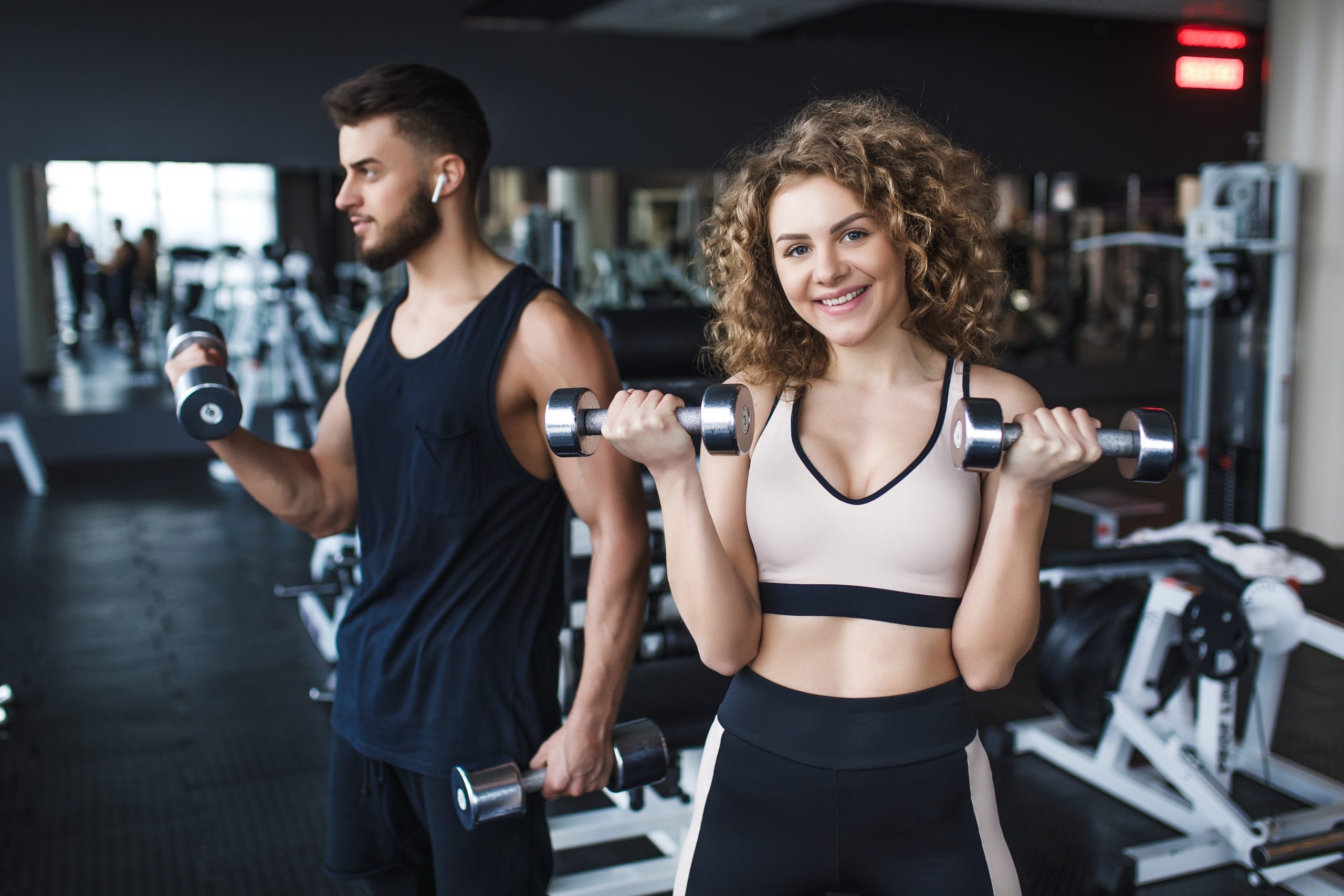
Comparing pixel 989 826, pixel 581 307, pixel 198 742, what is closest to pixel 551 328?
pixel 989 826

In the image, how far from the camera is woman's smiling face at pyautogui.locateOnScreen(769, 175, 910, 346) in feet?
3.55

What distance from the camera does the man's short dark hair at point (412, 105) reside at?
4.76 feet

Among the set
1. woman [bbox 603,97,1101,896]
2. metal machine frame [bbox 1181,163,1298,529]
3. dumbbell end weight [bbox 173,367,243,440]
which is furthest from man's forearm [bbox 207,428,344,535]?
metal machine frame [bbox 1181,163,1298,529]

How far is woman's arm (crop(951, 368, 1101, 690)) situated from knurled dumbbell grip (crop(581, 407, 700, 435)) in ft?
0.88

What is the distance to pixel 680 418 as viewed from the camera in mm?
1009

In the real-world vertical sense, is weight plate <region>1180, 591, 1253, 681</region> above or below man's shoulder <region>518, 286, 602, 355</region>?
below

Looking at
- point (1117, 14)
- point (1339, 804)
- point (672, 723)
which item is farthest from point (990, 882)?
point (1117, 14)

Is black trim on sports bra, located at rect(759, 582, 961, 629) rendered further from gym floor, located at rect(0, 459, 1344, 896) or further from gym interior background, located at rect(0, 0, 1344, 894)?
gym floor, located at rect(0, 459, 1344, 896)

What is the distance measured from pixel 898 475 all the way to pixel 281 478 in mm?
867

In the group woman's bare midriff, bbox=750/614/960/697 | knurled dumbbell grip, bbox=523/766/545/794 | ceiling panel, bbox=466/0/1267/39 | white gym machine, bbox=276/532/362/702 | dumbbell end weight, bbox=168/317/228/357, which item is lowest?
white gym machine, bbox=276/532/362/702

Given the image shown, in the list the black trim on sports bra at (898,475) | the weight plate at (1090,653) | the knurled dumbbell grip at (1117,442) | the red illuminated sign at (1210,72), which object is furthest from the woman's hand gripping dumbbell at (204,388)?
the red illuminated sign at (1210,72)

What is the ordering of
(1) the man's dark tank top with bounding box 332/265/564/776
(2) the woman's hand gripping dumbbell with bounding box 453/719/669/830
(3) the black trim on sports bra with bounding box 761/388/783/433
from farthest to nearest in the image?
Answer: (1) the man's dark tank top with bounding box 332/265/564/776 < (2) the woman's hand gripping dumbbell with bounding box 453/719/669/830 < (3) the black trim on sports bra with bounding box 761/388/783/433

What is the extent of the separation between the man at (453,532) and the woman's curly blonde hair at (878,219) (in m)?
0.28

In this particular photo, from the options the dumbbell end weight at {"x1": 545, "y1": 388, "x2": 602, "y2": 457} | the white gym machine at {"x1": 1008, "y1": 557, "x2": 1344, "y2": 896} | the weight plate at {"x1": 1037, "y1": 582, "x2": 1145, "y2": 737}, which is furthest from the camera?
the weight plate at {"x1": 1037, "y1": 582, "x2": 1145, "y2": 737}
